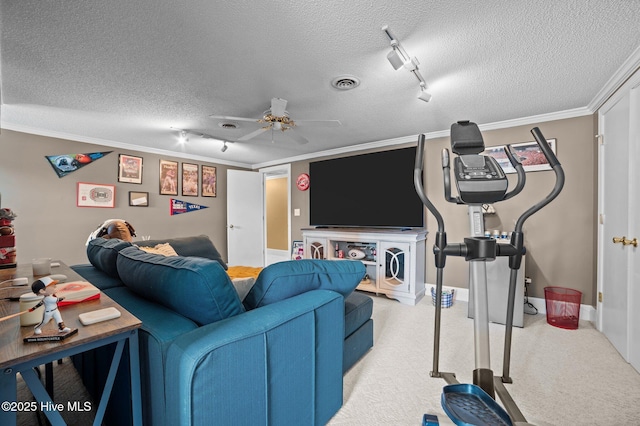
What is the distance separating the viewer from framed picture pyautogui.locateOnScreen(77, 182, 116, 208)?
3721 millimetres

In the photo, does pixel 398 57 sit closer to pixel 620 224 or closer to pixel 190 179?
pixel 620 224

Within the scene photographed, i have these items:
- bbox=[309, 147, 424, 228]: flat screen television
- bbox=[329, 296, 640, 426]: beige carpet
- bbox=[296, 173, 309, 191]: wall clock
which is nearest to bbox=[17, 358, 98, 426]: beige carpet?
bbox=[329, 296, 640, 426]: beige carpet

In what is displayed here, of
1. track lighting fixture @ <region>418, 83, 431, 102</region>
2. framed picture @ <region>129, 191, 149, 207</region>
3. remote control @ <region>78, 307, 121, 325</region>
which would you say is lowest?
remote control @ <region>78, 307, 121, 325</region>

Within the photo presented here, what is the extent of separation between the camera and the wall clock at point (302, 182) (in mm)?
4945

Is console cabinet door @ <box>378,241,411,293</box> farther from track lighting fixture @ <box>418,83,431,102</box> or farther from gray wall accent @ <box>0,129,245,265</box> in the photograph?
gray wall accent @ <box>0,129,245,265</box>

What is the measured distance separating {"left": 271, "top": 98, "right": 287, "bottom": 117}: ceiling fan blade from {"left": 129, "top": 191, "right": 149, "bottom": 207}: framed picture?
302 centimetres

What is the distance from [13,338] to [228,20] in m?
1.67

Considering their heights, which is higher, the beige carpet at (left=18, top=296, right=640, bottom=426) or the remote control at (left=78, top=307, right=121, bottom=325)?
the remote control at (left=78, top=307, right=121, bottom=325)

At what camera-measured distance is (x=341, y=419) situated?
1.44m

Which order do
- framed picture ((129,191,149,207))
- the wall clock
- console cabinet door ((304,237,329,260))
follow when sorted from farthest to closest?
the wall clock → framed picture ((129,191,149,207)) → console cabinet door ((304,237,329,260))

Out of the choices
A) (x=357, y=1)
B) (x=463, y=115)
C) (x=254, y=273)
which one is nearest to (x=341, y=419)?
(x=254, y=273)

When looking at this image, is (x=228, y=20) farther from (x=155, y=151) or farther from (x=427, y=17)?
(x=155, y=151)

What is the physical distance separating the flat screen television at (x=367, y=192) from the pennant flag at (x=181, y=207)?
6.90 ft

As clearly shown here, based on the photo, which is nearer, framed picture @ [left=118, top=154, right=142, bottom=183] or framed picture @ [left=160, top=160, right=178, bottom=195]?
framed picture @ [left=118, top=154, right=142, bottom=183]
